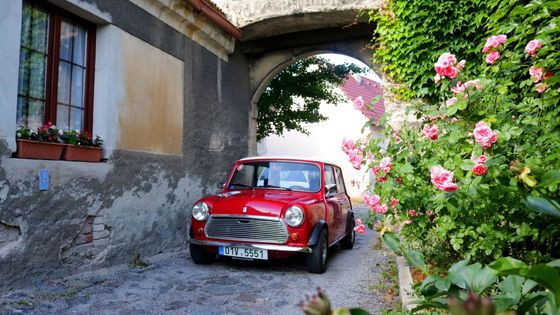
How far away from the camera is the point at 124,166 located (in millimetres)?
5594

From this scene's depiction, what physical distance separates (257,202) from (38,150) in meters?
2.44

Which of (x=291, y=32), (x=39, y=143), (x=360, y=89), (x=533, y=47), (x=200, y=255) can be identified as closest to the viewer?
(x=533, y=47)

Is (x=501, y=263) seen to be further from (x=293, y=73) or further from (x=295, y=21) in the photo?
(x=293, y=73)

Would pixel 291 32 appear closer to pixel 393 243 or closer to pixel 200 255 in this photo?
pixel 200 255

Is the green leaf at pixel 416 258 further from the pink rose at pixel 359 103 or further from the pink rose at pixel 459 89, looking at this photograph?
the pink rose at pixel 359 103

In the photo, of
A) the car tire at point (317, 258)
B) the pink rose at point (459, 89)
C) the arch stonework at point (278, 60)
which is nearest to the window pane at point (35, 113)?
the car tire at point (317, 258)

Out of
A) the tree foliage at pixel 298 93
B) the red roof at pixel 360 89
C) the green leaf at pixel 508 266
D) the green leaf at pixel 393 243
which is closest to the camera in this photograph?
the green leaf at pixel 508 266

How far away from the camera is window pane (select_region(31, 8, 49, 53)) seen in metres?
4.61

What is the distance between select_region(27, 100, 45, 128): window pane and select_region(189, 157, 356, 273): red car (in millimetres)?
2068

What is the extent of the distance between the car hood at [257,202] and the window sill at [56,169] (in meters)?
1.43

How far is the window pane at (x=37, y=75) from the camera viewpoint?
457cm

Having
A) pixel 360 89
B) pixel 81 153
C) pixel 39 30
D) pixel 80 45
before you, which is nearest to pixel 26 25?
pixel 39 30

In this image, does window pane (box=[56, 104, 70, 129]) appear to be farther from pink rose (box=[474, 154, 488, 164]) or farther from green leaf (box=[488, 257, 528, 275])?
green leaf (box=[488, 257, 528, 275])

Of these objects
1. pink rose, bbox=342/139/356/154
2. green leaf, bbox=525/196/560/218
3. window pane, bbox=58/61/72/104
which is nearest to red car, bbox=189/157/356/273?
pink rose, bbox=342/139/356/154
